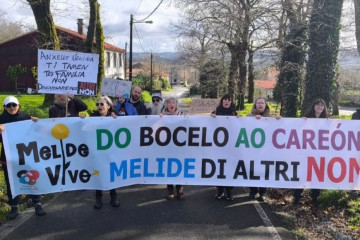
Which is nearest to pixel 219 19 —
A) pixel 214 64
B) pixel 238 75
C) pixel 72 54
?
pixel 238 75

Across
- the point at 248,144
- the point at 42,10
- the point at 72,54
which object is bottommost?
the point at 248,144

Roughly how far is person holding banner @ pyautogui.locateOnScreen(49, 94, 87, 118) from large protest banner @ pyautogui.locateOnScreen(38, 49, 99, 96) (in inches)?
8.4

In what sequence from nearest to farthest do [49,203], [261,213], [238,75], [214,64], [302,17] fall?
[261,213] < [49,203] < [302,17] < [238,75] < [214,64]

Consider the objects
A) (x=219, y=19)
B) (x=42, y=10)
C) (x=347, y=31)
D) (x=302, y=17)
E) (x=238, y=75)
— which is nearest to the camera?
(x=347, y=31)

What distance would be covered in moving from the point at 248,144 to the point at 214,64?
998 inches

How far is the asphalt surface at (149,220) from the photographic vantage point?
475cm

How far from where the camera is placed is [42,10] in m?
17.3

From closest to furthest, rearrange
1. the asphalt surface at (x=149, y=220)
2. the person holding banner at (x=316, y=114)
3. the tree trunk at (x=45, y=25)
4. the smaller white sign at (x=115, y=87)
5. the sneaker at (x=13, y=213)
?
the asphalt surface at (x=149, y=220), the sneaker at (x=13, y=213), the person holding banner at (x=316, y=114), the smaller white sign at (x=115, y=87), the tree trunk at (x=45, y=25)

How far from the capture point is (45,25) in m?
17.4

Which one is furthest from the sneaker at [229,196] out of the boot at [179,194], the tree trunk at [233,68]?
the tree trunk at [233,68]

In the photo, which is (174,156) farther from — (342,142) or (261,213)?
(342,142)

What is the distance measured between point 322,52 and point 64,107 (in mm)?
7616

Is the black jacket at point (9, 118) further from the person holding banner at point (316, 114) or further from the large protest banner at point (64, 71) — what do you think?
the person holding banner at point (316, 114)

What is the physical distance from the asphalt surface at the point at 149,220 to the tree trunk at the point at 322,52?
5.57 m
